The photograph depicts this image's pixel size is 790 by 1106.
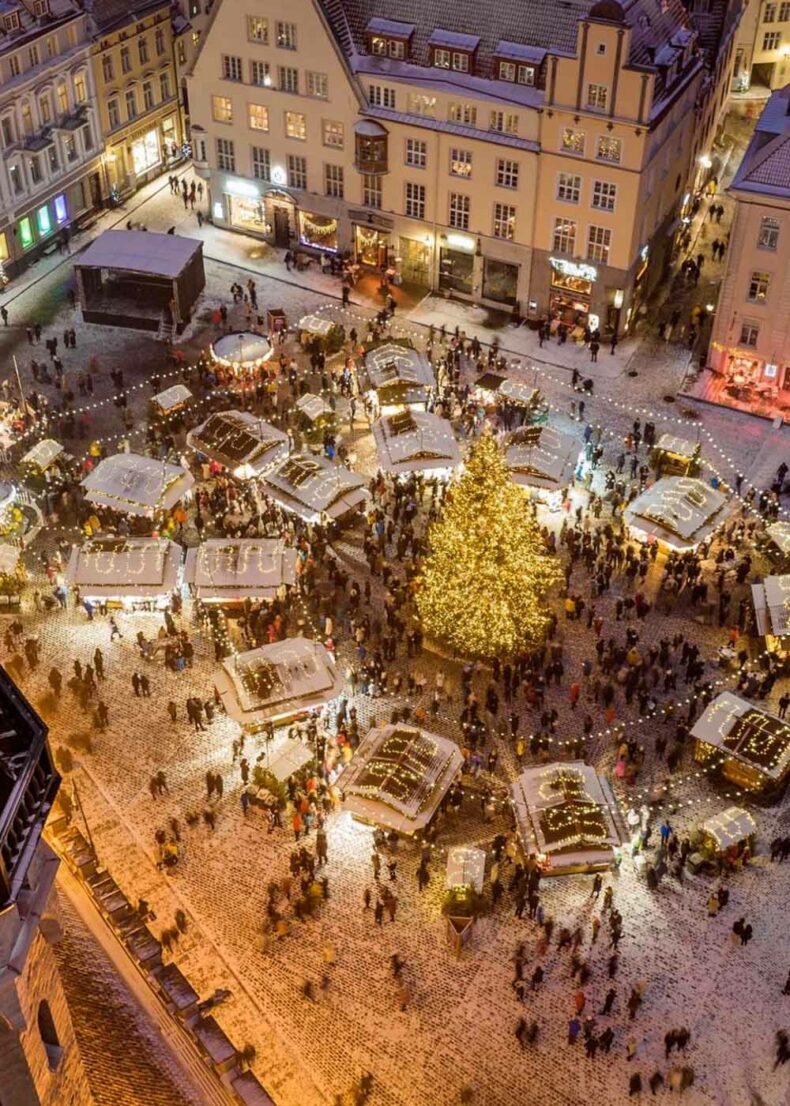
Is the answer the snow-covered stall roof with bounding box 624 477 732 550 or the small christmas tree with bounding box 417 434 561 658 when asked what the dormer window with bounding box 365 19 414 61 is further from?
the small christmas tree with bounding box 417 434 561 658

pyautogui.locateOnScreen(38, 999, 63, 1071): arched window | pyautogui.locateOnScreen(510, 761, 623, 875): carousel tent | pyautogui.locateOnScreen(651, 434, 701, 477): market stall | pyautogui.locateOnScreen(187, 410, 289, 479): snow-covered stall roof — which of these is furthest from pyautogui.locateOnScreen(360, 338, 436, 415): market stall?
pyautogui.locateOnScreen(38, 999, 63, 1071): arched window

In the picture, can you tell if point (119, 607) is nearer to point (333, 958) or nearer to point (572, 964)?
point (333, 958)

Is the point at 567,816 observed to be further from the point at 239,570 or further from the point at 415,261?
the point at 415,261

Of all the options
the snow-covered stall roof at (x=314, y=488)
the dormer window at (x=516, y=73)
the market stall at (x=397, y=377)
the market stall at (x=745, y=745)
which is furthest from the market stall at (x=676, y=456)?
the dormer window at (x=516, y=73)

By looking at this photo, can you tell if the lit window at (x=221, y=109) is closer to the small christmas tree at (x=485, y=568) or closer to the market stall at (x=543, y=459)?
the market stall at (x=543, y=459)

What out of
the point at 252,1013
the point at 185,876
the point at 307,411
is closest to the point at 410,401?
the point at 307,411
